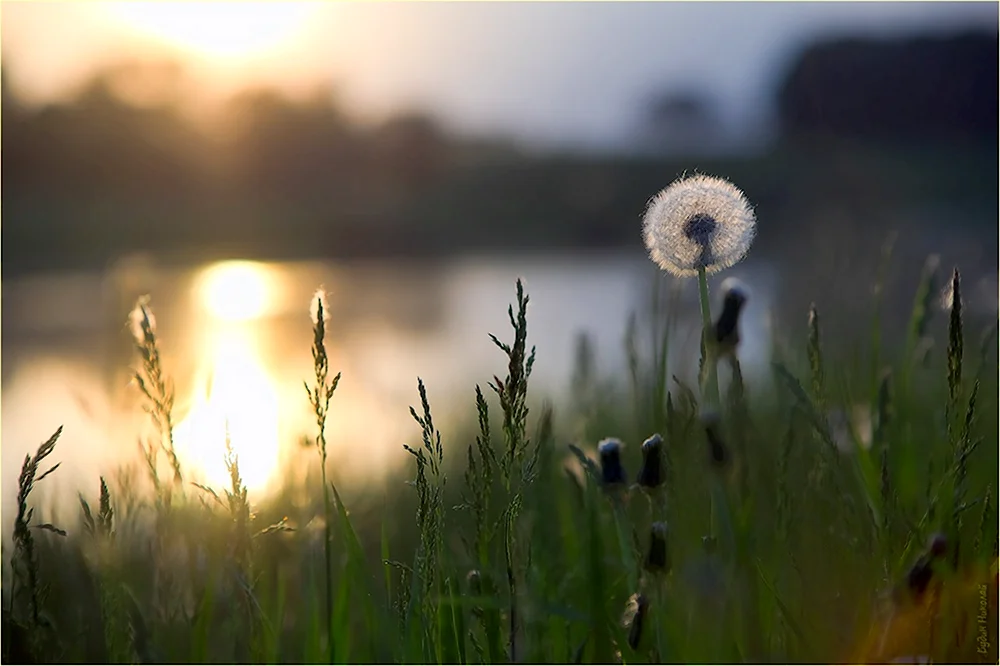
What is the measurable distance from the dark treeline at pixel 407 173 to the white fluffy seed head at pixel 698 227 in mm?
2994

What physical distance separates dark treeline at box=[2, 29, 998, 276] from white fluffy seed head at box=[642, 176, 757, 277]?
9.82 ft

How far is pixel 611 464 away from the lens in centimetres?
177

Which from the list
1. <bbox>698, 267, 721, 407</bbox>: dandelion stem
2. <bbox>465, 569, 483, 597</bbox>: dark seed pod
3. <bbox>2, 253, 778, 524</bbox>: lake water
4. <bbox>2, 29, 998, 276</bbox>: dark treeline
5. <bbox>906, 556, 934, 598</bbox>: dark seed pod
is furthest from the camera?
<bbox>2, 29, 998, 276</bbox>: dark treeline

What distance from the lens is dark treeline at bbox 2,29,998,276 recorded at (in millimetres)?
10906

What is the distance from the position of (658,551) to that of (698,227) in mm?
633

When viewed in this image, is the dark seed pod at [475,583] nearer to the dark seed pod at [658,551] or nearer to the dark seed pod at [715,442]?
the dark seed pod at [658,551]

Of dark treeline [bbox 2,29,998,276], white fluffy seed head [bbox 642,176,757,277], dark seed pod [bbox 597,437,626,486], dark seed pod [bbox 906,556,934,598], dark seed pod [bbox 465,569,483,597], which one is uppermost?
dark treeline [bbox 2,29,998,276]

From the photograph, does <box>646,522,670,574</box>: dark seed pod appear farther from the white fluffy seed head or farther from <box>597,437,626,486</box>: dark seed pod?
the white fluffy seed head

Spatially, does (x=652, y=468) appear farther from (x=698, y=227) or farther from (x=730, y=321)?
(x=698, y=227)

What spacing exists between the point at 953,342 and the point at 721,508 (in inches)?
18.1

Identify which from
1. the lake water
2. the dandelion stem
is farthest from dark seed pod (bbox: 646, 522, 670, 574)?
the lake water

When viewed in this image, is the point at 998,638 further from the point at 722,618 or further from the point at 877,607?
the point at 722,618

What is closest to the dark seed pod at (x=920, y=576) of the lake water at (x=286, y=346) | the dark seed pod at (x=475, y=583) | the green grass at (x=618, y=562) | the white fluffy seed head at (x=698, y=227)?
the green grass at (x=618, y=562)

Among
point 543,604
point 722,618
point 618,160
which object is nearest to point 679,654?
point 722,618
